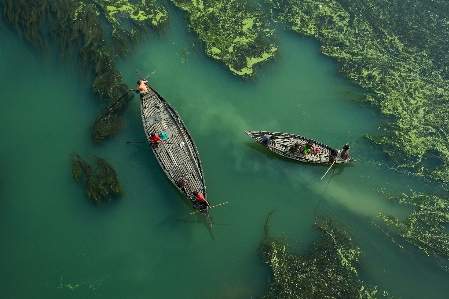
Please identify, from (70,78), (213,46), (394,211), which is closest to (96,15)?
(70,78)

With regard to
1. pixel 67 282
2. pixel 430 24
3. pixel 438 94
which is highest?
pixel 430 24

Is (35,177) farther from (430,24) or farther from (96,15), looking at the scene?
(430,24)

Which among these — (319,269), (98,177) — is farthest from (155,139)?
(319,269)

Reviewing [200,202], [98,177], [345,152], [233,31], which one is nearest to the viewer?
[200,202]

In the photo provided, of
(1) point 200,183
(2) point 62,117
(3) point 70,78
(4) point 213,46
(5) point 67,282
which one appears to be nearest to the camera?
(5) point 67,282

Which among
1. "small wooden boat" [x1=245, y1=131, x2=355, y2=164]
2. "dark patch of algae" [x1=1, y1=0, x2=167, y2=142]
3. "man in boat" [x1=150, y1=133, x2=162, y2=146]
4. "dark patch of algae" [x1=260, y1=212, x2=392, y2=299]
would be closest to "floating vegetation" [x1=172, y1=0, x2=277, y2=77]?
"dark patch of algae" [x1=1, y1=0, x2=167, y2=142]

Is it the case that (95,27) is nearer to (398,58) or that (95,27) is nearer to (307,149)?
(307,149)
